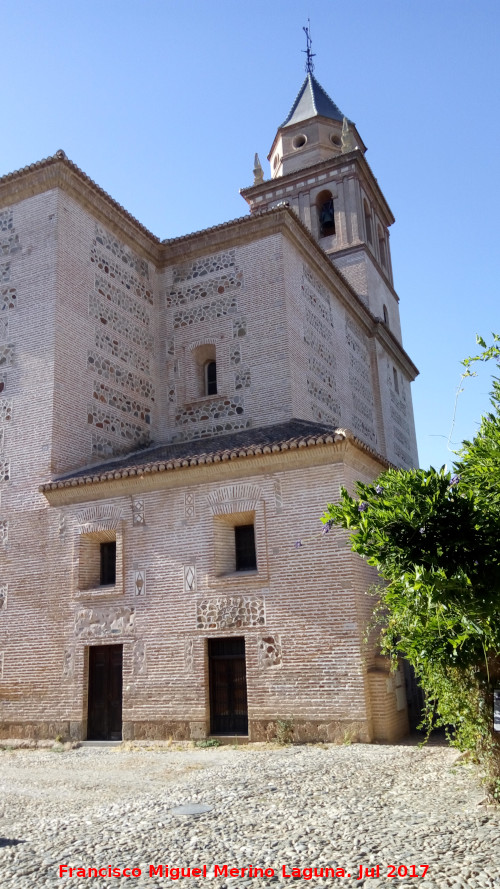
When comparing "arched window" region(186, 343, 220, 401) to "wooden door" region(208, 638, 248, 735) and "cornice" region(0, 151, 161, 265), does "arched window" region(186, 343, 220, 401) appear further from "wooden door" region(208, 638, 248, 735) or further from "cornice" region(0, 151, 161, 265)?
"wooden door" region(208, 638, 248, 735)

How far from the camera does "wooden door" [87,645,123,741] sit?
33.9 feet

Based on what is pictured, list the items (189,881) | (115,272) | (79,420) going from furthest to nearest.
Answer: (115,272)
(79,420)
(189,881)

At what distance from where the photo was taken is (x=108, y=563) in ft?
37.0

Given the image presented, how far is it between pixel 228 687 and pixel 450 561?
5963 mm

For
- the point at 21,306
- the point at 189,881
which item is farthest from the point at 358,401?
the point at 189,881

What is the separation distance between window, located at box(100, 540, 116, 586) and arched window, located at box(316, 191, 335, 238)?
13.1 meters

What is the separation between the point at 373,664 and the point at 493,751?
13.6ft

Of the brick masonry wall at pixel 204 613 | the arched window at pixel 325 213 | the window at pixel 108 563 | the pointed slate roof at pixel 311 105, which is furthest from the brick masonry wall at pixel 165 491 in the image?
the pointed slate roof at pixel 311 105

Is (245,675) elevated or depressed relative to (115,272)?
depressed

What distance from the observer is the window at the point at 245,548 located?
10.5m

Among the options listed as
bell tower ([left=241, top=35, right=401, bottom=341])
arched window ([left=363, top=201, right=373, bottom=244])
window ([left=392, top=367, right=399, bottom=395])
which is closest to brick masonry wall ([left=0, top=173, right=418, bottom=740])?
bell tower ([left=241, top=35, right=401, bottom=341])

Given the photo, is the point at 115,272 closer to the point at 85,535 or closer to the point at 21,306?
the point at 21,306

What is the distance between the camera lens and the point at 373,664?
9.27 meters

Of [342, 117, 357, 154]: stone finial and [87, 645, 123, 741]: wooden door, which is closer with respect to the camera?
[87, 645, 123, 741]: wooden door
